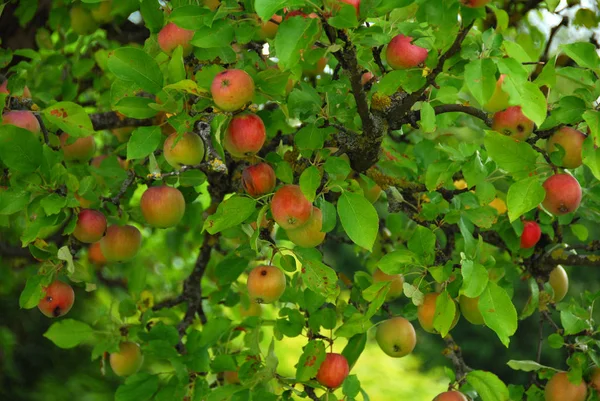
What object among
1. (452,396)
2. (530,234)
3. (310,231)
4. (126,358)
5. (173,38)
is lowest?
(126,358)

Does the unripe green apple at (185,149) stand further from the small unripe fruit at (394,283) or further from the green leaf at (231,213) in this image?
the small unripe fruit at (394,283)

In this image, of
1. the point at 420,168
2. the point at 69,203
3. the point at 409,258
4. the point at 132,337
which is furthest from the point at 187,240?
the point at 409,258

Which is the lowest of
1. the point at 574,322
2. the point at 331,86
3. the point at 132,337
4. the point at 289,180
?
the point at 132,337

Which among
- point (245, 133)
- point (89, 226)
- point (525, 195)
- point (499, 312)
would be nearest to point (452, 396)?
point (499, 312)

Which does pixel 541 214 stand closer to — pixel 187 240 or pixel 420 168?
pixel 420 168

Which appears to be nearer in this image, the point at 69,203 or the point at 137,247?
the point at 69,203

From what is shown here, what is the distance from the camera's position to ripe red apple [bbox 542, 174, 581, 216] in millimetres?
1259

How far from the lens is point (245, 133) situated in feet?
4.11

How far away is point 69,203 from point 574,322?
98 cm

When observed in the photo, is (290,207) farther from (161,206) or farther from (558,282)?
(558,282)

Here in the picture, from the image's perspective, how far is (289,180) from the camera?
1.32 metres

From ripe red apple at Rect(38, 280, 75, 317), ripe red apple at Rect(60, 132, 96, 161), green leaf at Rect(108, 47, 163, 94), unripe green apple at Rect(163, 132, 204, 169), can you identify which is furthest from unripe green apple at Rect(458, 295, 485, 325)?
ripe red apple at Rect(60, 132, 96, 161)

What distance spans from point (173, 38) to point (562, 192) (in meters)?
0.71

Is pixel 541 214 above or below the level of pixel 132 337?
above
